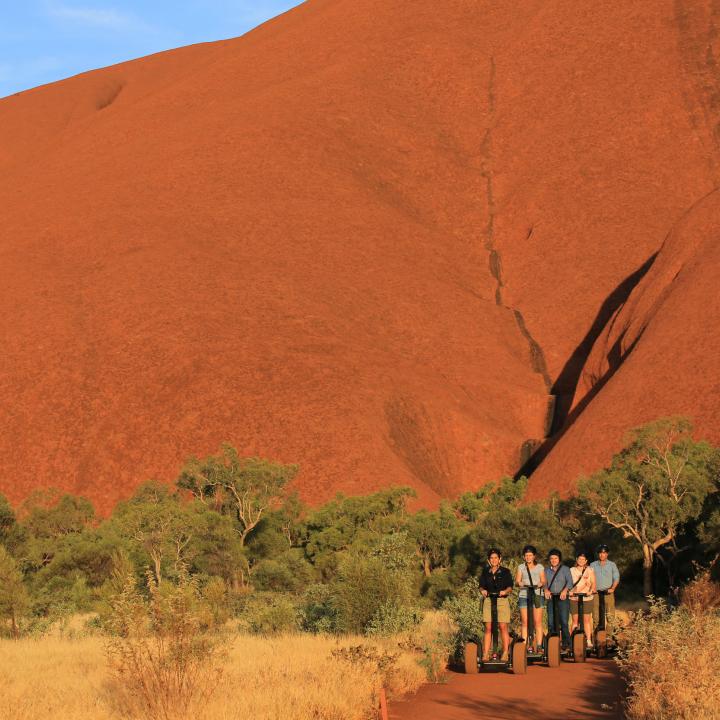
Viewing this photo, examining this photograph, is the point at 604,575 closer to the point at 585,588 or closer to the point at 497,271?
the point at 585,588

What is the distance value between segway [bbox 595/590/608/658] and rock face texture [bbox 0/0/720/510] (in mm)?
29222

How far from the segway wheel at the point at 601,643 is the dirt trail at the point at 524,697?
0.87 m

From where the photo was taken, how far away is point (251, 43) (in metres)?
85.4

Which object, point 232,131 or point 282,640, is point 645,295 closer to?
point 232,131

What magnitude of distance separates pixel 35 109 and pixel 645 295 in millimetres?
73572

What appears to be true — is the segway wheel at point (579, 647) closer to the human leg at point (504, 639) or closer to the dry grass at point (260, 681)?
the human leg at point (504, 639)

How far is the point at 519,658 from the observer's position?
12.8m

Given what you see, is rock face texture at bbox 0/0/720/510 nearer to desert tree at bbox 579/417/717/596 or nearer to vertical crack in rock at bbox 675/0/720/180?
vertical crack in rock at bbox 675/0/720/180

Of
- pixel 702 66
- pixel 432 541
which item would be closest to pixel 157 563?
pixel 432 541

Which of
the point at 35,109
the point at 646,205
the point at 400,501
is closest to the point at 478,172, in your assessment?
the point at 646,205

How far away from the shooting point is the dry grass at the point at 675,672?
930 centimetres

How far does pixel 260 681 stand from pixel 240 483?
93.9 ft

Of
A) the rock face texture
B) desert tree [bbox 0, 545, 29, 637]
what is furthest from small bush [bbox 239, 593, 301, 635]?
the rock face texture

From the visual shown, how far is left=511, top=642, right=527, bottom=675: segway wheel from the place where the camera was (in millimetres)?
12820
